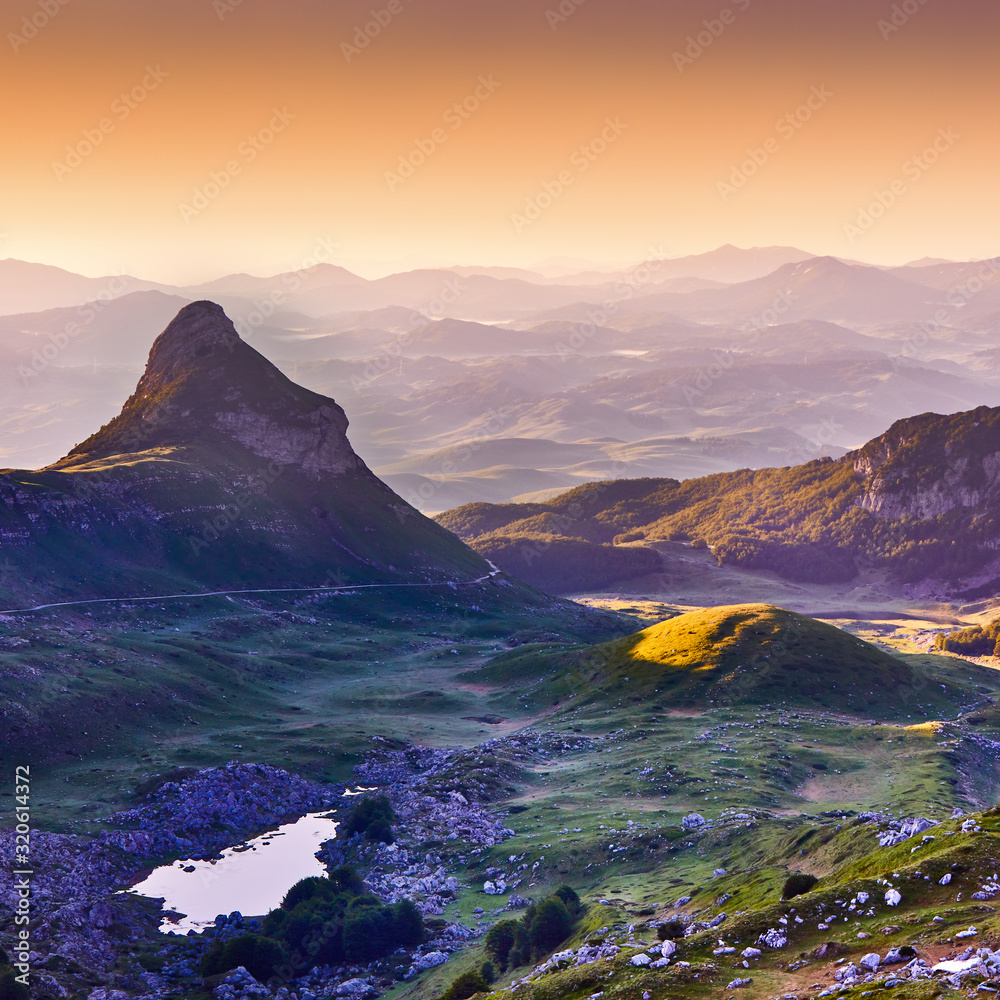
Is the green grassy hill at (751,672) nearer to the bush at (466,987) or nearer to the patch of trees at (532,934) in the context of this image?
the patch of trees at (532,934)

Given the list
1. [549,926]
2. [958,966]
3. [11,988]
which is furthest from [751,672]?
[958,966]

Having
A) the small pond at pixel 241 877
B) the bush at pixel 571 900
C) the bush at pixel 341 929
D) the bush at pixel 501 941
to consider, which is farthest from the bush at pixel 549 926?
the small pond at pixel 241 877

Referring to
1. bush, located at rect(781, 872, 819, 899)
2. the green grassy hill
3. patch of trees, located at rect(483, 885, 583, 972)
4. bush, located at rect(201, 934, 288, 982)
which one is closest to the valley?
bush, located at rect(201, 934, 288, 982)

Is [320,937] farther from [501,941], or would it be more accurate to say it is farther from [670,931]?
[670,931]

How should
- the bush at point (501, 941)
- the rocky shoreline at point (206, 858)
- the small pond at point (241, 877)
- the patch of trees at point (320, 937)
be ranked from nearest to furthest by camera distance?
the bush at point (501, 941), the rocky shoreline at point (206, 858), the patch of trees at point (320, 937), the small pond at point (241, 877)

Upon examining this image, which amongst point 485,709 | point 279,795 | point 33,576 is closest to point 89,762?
point 279,795

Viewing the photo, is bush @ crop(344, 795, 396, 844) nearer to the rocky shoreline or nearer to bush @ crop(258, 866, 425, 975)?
the rocky shoreline
